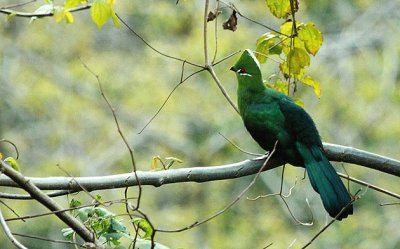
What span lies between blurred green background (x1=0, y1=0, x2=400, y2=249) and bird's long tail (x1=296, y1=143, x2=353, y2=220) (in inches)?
231

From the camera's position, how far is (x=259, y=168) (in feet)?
7.10

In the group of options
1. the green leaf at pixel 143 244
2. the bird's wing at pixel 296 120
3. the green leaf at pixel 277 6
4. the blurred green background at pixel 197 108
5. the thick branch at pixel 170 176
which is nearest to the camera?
the green leaf at pixel 143 244

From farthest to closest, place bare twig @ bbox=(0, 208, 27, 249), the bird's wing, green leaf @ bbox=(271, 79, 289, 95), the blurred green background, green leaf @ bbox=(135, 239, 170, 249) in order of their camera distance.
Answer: the blurred green background, green leaf @ bbox=(271, 79, 289, 95), the bird's wing, green leaf @ bbox=(135, 239, 170, 249), bare twig @ bbox=(0, 208, 27, 249)

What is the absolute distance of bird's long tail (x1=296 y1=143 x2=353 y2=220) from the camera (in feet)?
7.34

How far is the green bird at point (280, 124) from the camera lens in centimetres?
237

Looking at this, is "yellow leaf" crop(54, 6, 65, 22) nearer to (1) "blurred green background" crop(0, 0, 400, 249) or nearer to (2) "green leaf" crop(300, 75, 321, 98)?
(2) "green leaf" crop(300, 75, 321, 98)

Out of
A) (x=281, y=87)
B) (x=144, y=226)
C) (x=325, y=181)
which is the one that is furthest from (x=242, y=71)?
(x=144, y=226)

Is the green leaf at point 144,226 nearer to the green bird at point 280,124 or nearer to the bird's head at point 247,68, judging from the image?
the green bird at point 280,124

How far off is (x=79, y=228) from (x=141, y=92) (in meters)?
6.94

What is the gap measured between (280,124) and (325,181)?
25 cm

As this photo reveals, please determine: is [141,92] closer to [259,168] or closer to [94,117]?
[94,117]

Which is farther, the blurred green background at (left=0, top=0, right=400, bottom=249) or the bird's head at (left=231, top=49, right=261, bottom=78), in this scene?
the blurred green background at (left=0, top=0, right=400, bottom=249)

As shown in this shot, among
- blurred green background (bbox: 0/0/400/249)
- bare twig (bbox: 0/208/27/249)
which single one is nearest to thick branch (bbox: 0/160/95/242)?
bare twig (bbox: 0/208/27/249)

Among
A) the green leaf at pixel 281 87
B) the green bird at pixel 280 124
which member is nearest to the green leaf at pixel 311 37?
the green bird at pixel 280 124
